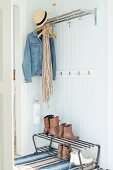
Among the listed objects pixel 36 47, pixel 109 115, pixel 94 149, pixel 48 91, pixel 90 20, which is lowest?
pixel 94 149

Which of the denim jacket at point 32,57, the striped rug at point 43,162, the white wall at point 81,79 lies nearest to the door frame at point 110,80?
the white wall at point 81,79

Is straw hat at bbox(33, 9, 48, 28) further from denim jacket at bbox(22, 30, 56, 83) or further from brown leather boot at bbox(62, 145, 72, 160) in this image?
brown leather boot at bbox(62, 145, 72, 160)

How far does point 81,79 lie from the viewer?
2803 millimetres

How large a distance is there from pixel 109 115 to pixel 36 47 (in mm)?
1227

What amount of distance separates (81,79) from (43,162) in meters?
1.04

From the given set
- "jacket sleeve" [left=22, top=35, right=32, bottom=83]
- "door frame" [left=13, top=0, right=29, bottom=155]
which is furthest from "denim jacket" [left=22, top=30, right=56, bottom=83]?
"door frame" [left=13, top=0, right=29, bottom=155]

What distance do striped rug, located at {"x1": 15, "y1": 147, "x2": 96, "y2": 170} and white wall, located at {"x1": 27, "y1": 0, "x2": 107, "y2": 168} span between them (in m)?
0.32

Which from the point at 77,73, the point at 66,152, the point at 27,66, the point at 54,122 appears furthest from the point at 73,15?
the point at 66,152

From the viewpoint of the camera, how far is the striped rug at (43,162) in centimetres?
256

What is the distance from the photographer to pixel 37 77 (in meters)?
3.18

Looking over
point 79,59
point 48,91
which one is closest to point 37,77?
point 48,91

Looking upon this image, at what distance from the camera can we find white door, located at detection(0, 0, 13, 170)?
725 mm

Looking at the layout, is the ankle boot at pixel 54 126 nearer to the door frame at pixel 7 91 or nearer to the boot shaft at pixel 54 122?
the boot shaft at pixel 54 122

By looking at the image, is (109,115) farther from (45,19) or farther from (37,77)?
(45,19)
